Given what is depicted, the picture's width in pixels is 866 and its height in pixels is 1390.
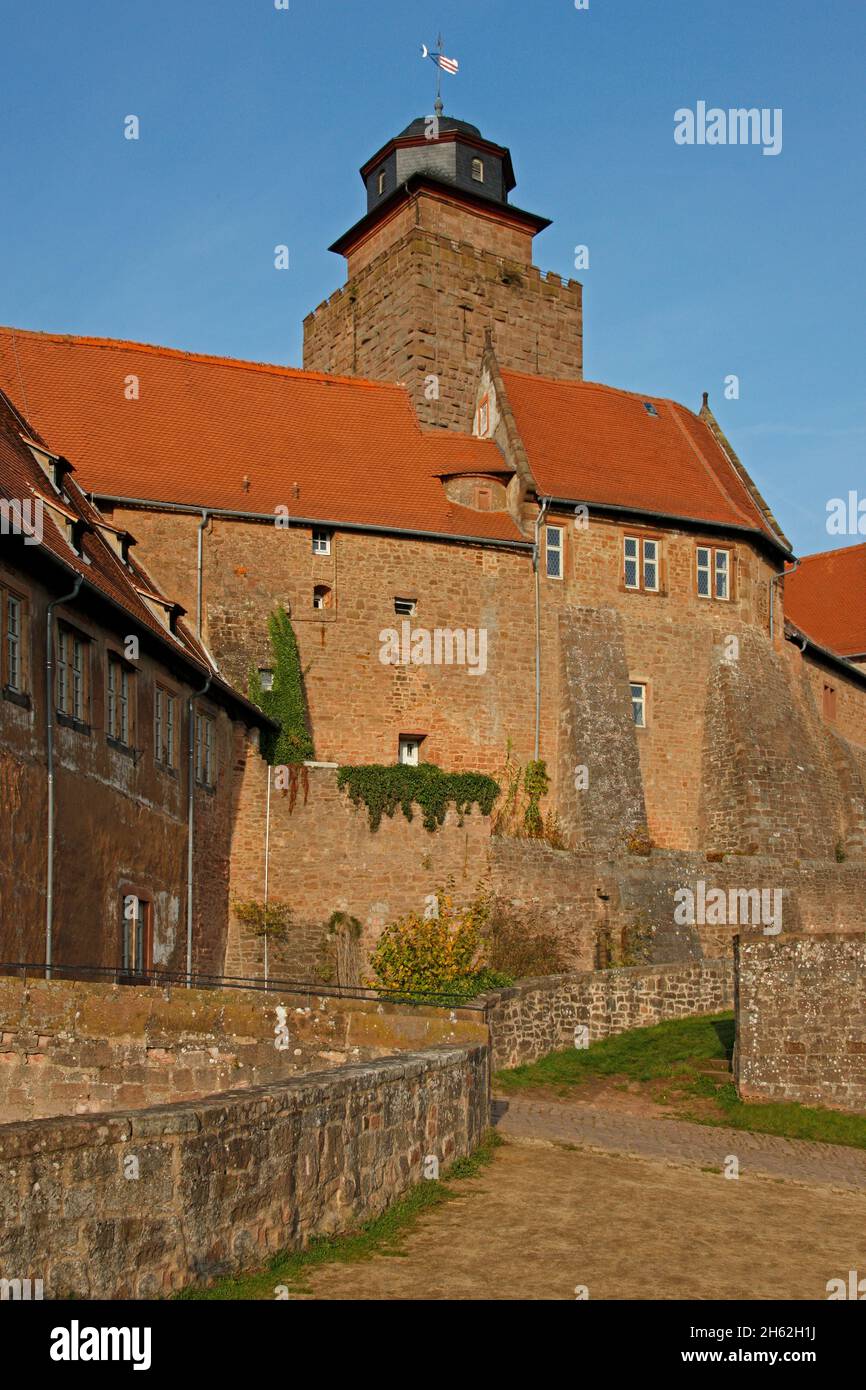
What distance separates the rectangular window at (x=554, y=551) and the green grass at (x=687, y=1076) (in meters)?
13.2

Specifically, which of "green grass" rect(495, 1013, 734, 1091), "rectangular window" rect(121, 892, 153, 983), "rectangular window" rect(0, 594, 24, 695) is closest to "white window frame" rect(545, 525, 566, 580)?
"green grass" rect(495, 1013, 734, 1091)

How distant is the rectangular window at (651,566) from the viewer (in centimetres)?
3650

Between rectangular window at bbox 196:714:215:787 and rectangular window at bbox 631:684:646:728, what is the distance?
36.5 feet

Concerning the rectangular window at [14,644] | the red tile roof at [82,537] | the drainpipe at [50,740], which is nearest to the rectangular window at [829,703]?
the red tile roof at [82,537]

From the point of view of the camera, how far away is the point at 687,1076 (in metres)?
20.5

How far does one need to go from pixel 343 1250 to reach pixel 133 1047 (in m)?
4.04

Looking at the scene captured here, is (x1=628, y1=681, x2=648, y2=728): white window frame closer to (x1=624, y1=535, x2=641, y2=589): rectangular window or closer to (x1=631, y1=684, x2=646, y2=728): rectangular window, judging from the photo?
(x1=631, y1=684, x2=646, y2=728): rectangular window

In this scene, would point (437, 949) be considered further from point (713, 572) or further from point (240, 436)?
point (713, 572)

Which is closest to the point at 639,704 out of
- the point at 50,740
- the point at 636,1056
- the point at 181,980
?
the point at 636,1056

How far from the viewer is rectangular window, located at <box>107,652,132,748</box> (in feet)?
70.8

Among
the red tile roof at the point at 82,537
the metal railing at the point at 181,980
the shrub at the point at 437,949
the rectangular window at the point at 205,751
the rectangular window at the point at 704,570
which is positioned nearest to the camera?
the metal railing at the point at 181,980

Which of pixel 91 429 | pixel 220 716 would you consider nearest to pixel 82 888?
pixel 220 716

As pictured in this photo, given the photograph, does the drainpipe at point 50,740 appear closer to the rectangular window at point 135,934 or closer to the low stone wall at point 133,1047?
the rectangular window at point 135,934
